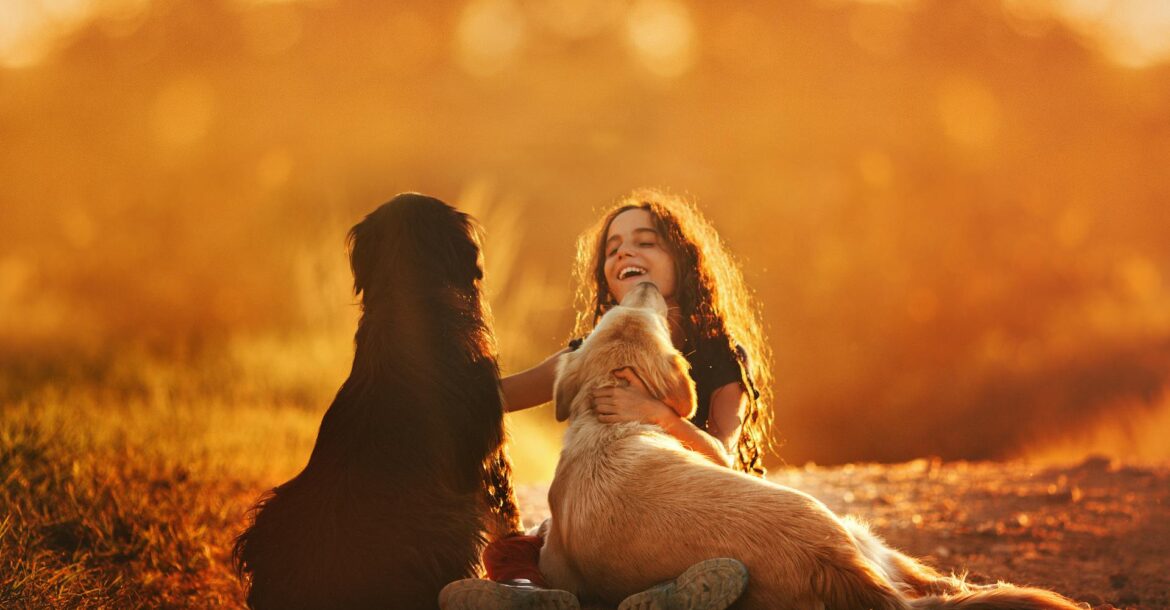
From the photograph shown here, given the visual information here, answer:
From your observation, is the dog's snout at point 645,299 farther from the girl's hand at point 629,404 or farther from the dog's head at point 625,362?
the girl's hand at point 629,404

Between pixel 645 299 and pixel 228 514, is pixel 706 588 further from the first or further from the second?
pixel 228 514

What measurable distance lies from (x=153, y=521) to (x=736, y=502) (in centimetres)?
354

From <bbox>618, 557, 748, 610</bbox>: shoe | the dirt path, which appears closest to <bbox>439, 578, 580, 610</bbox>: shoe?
<bbox>618, 557, 748, 610</bbox>: shoe

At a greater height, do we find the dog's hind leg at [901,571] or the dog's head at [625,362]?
the dog's head at [625,362]

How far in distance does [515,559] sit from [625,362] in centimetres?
83

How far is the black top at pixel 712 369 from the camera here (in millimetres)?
4711

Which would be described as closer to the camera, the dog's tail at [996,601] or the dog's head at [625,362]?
the dog's tail at [996,601]

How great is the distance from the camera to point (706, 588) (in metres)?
2.84

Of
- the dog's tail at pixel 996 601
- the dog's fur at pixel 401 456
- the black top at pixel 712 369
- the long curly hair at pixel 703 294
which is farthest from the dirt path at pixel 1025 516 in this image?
the dog's fur at pixel 401 456

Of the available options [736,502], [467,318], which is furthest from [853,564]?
[467,318]

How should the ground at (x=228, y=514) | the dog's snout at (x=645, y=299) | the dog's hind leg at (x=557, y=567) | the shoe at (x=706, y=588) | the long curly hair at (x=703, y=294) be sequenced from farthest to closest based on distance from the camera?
the long curly hair at (x=703, y=294) < the ground at (x=228, y=514) < the dog's snout at (x=645, y=299) < the dog's hind leg at (x=557, y=567) < the shoe at (x=706, y=588)

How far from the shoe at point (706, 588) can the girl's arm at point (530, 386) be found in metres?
1.96

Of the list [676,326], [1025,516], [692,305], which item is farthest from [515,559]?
[1025,516]

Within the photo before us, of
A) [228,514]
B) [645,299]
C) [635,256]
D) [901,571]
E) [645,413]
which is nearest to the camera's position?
[901,571]
